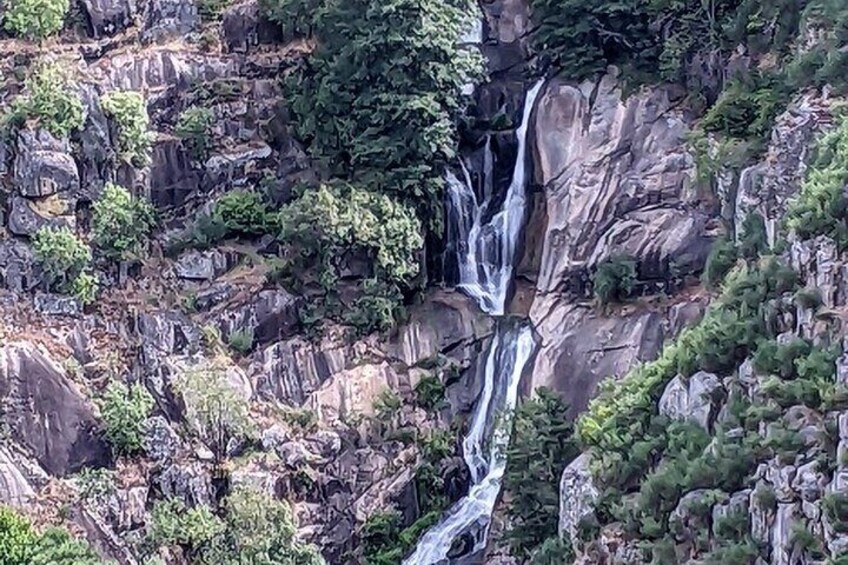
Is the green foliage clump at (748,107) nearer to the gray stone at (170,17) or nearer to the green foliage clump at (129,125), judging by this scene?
the green foliage clump at (129,125)

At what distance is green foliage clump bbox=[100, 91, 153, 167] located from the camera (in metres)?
28.9

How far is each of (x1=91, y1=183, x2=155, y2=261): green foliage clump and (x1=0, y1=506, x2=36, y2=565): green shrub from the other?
696 centimetres

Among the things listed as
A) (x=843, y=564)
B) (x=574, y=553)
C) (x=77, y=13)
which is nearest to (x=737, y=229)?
(x=574, y=553)

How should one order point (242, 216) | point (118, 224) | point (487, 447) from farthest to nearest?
point (242, 216) → point (118, 224) → point (487, 447)

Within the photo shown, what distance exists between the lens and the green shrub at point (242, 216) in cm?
2888

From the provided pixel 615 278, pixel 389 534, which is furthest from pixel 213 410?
pixel 615 278

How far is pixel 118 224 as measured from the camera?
28.3 metres

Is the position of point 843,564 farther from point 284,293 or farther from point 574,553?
point 284,293

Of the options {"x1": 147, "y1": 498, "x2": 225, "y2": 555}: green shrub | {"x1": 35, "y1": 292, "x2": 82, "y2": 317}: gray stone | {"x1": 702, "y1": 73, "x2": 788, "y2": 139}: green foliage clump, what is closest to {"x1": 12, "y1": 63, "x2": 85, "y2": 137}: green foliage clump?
{"x1": 35, "y1": 292, "x2": 82, "y2": 317}: gray stone

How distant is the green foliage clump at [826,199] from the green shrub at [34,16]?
1832cm

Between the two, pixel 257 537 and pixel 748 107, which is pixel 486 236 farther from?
pixel 257 537

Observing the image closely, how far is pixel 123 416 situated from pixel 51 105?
735 cm

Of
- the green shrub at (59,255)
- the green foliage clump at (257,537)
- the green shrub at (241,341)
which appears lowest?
the green foliage clump at (257,537)

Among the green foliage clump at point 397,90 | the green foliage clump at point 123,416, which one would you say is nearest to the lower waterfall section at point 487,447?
the green foliage clump at point 397,90
